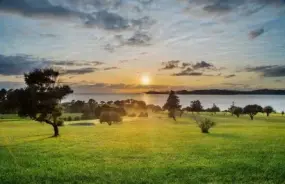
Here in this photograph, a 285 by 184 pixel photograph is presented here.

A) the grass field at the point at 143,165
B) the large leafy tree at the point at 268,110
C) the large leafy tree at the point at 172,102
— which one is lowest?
the grass field at the point at 143,165

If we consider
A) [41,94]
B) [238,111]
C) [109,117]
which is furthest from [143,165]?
[238,111]

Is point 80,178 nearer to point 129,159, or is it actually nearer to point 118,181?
point 118,181

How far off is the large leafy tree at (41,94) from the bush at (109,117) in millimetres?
30379

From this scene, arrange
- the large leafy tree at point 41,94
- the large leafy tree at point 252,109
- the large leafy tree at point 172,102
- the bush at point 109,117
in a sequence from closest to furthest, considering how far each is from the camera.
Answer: the large leafy tree at point 41,94, the bush at point 109,117, the large leafy tree at point 252,109, the large leafy tree at point 172,102

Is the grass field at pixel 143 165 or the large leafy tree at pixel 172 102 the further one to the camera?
the large leafy tree at pixel 172 102

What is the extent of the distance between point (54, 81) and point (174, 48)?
13.1 m

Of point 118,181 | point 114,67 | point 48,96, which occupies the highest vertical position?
point 114,67

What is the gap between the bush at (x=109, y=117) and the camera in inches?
2539

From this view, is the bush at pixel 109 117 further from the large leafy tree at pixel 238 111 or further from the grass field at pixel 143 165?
the grass field at pixel 143 165

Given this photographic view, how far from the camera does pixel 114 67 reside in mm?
32062

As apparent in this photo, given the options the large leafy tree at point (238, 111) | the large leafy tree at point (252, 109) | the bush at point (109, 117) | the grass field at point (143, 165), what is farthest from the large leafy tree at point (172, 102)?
the grass field at point (143, 165)

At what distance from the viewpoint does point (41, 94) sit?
33000mm

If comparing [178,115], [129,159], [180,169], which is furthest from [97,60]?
[178,115]

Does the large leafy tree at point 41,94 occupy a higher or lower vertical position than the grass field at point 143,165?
higher
